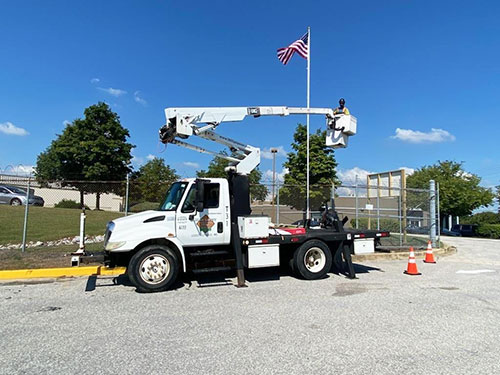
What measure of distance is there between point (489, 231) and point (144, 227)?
3236 centimetres

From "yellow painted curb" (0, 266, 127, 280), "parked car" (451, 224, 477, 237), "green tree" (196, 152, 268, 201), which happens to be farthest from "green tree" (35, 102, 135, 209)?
"parked car" (451, 224, 477, 237)

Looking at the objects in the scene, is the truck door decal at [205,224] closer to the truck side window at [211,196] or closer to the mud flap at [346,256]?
the truck side window at [211,196]

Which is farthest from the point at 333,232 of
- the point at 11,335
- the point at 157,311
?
the point at 11,335

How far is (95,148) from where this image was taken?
3366 cm

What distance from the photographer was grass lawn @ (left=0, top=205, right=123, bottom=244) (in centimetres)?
1353

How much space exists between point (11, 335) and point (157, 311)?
1.98 m

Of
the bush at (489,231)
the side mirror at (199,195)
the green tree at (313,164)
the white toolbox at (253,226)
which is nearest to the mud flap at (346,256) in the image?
the white toolbox at (253,226)

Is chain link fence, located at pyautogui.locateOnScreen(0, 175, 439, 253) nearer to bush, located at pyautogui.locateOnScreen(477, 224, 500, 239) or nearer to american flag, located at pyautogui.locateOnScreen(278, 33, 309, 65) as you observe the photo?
american flag, located at pyautogui.locateOnScreen(278, 33, 309, 65)

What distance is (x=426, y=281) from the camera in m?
8.45

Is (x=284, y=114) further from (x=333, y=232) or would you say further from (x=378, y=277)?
(x=378, y=277)

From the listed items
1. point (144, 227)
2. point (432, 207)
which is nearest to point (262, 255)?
point (144, 227)

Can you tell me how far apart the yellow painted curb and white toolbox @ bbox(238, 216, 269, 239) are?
3.36m

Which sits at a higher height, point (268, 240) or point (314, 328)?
point (268, 240)

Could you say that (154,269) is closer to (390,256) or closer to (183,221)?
(183,221)
